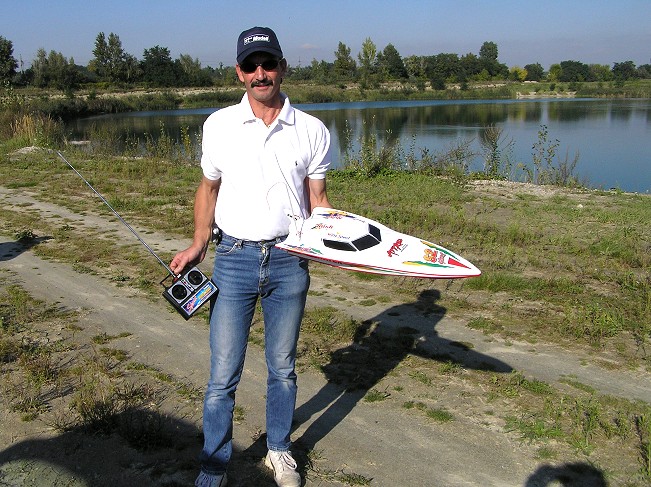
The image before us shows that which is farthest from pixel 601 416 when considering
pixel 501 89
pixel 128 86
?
pixel 128 86

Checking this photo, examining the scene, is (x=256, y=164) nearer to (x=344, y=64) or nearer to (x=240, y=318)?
(x=240, y=318)

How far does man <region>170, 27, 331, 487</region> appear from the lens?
2713mm

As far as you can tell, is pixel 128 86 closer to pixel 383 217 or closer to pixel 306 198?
pixel 383 217

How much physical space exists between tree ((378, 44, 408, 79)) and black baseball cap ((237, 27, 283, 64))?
85.3 meters

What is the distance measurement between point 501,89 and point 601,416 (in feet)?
215

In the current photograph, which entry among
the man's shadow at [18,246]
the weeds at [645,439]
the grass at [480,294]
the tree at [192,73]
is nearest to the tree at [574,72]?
the tree at [192,73]

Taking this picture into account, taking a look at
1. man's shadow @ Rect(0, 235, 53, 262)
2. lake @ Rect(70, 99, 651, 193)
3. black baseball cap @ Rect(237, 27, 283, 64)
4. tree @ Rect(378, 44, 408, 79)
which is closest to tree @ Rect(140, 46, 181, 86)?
Result: tree @ Rect(378, 44, 408, 79)

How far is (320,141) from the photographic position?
287 cm

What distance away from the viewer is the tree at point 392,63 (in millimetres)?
86125

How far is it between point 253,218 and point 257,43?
77cm

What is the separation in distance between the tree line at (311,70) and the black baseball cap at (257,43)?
60.8 meters

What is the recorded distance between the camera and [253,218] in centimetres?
274

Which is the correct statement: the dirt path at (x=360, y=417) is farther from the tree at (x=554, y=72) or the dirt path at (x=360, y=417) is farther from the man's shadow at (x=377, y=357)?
the tree at (x=554, y=72)

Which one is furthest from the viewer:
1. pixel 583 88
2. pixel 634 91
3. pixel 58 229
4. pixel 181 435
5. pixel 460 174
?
pixel 583 88
